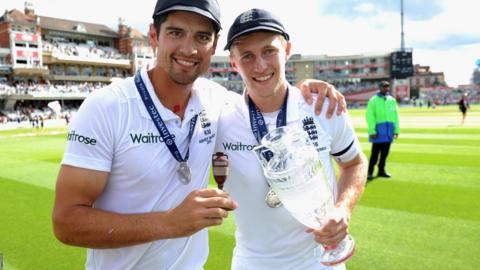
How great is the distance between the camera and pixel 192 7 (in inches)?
81.4

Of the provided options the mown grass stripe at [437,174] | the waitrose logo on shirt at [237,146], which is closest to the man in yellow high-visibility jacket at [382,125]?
the mown grass stripe at [437,174]

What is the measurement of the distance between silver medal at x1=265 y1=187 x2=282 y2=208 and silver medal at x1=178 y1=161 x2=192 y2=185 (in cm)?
55

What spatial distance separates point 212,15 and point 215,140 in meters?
0.77

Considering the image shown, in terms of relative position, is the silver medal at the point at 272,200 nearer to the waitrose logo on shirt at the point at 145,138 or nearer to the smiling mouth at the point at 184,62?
the waitrose logo on shirt at the point at 145,138

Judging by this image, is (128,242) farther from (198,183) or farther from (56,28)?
(56,28)

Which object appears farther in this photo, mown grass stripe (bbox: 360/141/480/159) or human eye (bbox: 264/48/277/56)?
mown grass stripe (bbox: 360/141/480/159)

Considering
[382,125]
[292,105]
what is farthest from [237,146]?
[382,125]

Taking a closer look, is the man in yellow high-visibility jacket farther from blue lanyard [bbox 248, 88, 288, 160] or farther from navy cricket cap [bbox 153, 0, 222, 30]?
navy cricket cap [bbox 153, 0, 222, 30]

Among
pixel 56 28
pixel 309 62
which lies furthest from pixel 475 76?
pixel 56 28

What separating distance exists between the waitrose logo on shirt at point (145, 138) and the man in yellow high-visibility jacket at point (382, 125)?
782 cm

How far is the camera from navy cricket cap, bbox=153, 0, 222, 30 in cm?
206

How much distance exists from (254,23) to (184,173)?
97 cm

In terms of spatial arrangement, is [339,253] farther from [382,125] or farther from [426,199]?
[382,125]

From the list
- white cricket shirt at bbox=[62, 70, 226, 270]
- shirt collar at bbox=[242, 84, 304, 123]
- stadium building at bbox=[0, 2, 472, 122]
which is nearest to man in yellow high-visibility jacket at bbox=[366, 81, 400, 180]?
shirt collar at bbox=[242, 84, 304, 123]
